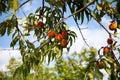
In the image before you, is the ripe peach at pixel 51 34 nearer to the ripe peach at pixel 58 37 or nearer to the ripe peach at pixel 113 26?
the ripe peach at pixel 58 37

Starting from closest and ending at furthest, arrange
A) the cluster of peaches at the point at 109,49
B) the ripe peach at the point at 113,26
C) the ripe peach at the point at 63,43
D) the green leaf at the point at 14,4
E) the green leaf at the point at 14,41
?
the green leaf at the point at 14,4
the cluster of peaches at the point at 109,49
the ripe peach at the point at 63,43
the ripe peach at the point at 113,26
the green leaf at the point at 14,41

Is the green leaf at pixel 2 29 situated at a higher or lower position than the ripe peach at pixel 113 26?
higher

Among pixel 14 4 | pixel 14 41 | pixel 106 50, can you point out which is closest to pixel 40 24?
pixel 14 41

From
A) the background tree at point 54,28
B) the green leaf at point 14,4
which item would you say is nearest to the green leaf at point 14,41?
the background tree at point 54,28

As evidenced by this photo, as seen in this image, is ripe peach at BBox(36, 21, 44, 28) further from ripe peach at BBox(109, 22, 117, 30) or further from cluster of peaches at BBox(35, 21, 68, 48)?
ripe peach at BBox(109, 22, 117, 30)

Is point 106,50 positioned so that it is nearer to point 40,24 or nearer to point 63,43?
point 63,43

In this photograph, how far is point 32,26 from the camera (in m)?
3.55

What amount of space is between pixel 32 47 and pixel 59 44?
1.18 feet

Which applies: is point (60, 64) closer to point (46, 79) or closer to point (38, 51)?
point (46, 79)

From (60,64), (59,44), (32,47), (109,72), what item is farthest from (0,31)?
(60,64)

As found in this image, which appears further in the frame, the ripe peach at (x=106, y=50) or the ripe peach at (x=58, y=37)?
the ripe peach at (x=58, y=37)

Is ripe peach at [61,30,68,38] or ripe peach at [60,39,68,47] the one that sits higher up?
ripe peach at [61,30,68,38]

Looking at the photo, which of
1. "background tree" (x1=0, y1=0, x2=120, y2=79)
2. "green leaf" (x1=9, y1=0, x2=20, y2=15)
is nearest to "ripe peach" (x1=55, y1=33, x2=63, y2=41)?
"background tree" (x1=0, y1=0, x2=120, y2=79)

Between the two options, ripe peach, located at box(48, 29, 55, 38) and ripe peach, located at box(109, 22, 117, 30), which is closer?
ripe peach, located at box(48, 29, 55, 38)
